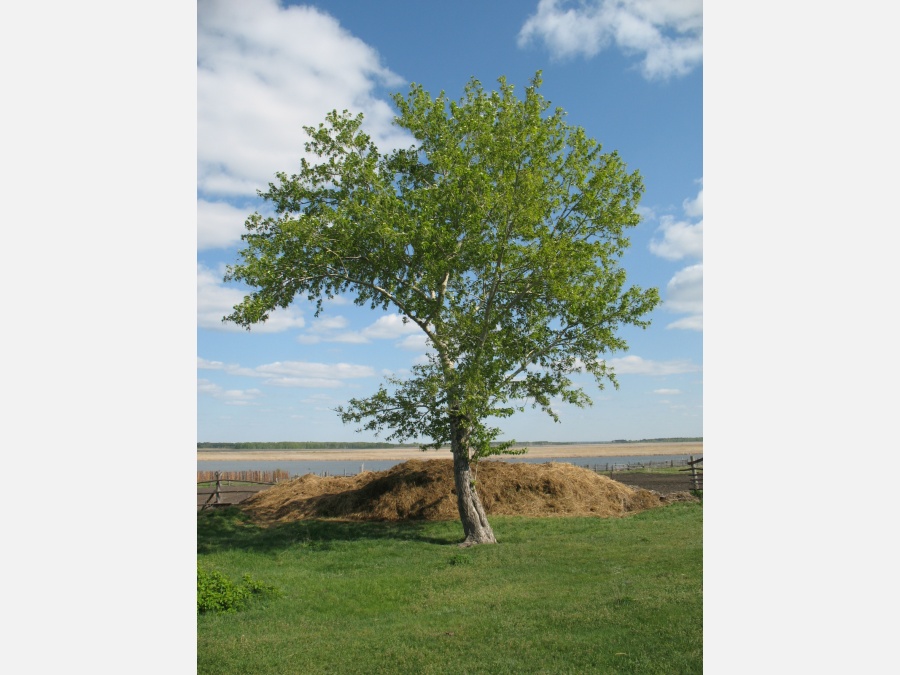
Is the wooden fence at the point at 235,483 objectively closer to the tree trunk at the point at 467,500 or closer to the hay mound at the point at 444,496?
the hay mound at the point at 444,496

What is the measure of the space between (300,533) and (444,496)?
13.1 feet

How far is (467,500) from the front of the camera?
12.5 metres

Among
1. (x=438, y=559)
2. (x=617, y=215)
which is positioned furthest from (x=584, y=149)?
(x=438, y=559)

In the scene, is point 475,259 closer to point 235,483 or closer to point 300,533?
point 300,533

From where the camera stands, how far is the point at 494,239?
11.7 meters

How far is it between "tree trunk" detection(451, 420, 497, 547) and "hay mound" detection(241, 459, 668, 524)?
3043mm

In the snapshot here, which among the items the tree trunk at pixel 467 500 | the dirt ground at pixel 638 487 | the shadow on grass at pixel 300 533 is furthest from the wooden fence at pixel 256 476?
the tree trunk at pixel 467 500

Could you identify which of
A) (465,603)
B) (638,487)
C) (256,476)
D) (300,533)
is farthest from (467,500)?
(256,476)

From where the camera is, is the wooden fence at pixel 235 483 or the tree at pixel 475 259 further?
the wooden fence at pixel 235 483

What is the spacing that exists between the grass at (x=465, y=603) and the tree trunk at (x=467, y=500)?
62cm

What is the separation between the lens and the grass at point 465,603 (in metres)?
4.94
